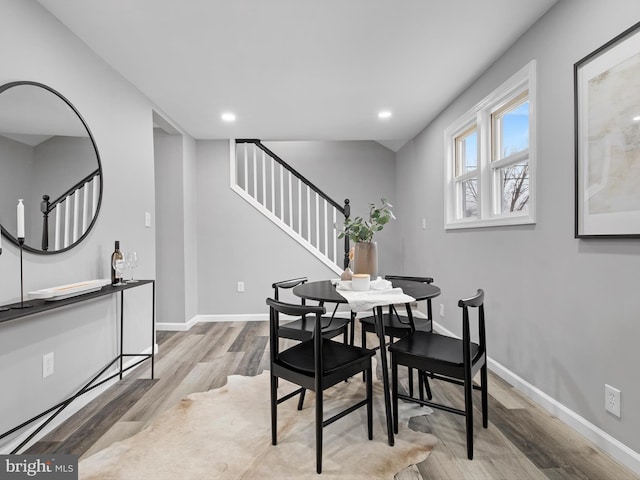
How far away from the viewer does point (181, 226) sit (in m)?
4.08

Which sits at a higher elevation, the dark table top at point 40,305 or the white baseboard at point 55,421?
the dark table top at point 40,305

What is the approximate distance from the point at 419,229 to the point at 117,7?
12.0ft

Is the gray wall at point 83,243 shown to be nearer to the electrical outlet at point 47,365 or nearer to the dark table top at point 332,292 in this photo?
the electrical outlet at point 47,365

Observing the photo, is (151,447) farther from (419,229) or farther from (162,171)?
(419,229)

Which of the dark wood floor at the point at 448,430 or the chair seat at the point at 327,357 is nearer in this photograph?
the dark wood floor at the point at 448,430

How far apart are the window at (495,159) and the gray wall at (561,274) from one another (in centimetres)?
9

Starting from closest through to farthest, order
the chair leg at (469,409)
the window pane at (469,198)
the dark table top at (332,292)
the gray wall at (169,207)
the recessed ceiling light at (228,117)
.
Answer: the chair leg at (469,409) → the dark table top at (332,292) → the window pane at (469,198) → the recessed ceiling light at (228,117) → the gray wall at (169,207)

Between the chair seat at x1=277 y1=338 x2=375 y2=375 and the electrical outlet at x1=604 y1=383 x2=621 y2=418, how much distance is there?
1.17 m

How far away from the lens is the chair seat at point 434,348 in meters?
1.69

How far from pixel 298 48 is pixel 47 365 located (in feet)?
8.32

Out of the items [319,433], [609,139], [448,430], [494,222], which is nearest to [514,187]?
[494,222]

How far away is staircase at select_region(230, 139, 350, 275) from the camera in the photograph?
4543 millimetres

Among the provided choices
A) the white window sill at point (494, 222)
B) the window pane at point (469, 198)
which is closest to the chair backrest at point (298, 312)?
the white window sill at point (494, 222)

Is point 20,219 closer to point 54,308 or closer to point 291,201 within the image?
point 54,308
